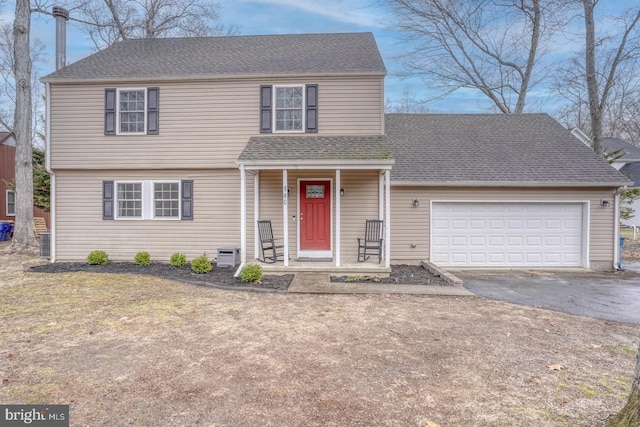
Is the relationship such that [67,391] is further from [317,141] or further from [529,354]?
[317,141]

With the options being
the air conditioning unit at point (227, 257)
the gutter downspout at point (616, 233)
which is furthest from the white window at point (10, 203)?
the gutter downspout at point (616, 233)

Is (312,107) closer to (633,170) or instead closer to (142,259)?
(142,259)

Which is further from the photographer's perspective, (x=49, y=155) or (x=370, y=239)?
(x=49, y=155)

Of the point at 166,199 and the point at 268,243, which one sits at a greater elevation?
the point at 166,199

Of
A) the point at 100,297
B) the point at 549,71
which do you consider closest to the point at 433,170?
the point at 100,297

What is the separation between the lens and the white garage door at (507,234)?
963cm

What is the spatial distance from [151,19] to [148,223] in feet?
41.0

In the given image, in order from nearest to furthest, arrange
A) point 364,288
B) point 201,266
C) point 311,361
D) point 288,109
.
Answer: point 311,361
point 364,288
point 201,266
point 288,109

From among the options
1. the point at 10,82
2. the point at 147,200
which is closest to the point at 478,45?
the point at 147,200

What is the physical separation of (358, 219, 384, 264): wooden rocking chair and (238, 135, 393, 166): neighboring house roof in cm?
175

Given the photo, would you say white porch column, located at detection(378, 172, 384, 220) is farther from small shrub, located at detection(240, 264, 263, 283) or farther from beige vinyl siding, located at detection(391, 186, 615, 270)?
small shrub, located at detection(240, 264, 263, 283)

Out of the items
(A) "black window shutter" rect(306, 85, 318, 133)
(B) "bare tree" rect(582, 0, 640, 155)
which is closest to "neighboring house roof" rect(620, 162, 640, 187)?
(B) "bare tree" rect(582, 0, 640, 155)

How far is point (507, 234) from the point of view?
31.8ft

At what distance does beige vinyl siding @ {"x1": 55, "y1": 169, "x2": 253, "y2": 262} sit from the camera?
952 centimetres
